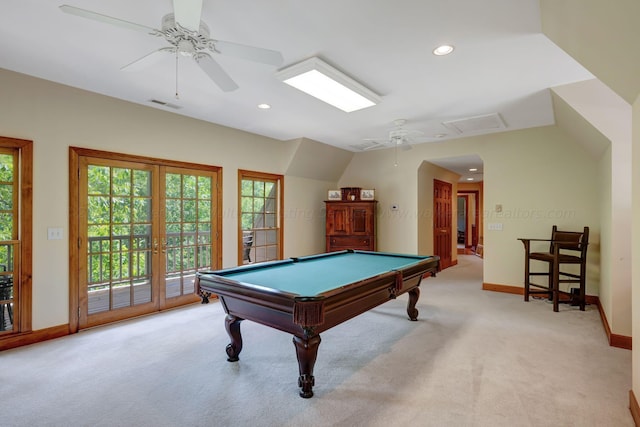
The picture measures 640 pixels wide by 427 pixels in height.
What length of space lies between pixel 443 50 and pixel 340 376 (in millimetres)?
2714

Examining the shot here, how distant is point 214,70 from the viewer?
2236 mm

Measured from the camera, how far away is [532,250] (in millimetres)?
4773

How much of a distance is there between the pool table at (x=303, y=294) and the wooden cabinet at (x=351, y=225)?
2.65 metres

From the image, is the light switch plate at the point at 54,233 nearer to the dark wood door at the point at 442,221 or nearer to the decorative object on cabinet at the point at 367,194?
the decorative object on cabinet at the point at 367,194

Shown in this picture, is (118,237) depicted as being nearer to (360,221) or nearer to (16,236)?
(16,236)

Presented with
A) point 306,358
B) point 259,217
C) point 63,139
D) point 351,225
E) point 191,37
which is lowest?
point 306,358

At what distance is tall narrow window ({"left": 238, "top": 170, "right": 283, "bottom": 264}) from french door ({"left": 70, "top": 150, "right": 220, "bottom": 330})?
56 centimetres

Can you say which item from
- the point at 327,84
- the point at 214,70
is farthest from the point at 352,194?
the point at 214,70

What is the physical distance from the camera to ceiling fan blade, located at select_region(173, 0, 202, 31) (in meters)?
1.60

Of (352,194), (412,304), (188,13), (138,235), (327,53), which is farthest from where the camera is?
(352,194)

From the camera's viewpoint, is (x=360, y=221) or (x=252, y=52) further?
(x=360, y=221)

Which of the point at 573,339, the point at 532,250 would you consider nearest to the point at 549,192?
the point at 532,250

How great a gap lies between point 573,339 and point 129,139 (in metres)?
5.31

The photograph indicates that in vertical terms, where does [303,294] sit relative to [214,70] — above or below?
below
